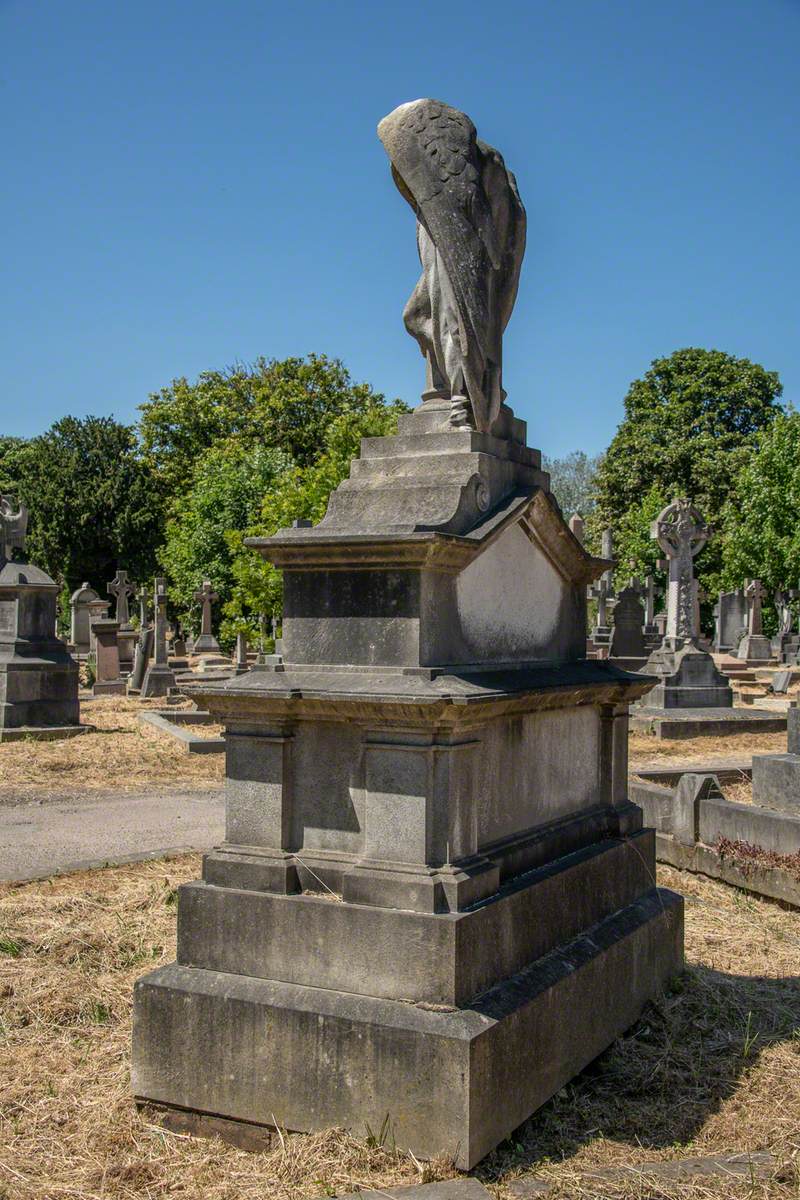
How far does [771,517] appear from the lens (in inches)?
1561

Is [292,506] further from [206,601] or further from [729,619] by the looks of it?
[729,619]

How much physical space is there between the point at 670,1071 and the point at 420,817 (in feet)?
5.27

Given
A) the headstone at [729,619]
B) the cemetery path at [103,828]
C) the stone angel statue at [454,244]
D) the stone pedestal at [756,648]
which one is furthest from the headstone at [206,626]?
the stone angel statue at [454,244]

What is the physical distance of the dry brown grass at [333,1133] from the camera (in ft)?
11.4

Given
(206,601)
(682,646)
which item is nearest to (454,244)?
(682,646)

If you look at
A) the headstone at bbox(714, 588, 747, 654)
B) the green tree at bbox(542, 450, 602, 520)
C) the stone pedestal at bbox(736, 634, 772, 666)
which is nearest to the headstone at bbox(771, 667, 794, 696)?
the stone pedestal at bbox(736, 634, 772, 666)

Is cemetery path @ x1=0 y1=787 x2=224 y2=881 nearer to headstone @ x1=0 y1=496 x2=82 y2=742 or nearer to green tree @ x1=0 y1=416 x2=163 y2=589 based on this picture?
headstone @ x1=0 y1=496 x2=82 y2=742

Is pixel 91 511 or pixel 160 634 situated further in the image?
pixel 91 511

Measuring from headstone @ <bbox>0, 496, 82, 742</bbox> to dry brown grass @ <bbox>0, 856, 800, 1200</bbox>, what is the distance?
9.37m

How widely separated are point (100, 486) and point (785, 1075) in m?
48.2

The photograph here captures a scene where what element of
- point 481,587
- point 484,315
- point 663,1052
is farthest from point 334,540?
point 663,1052

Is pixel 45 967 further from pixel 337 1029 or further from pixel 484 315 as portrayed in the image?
pixel 484 315

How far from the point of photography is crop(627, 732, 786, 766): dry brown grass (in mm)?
14594

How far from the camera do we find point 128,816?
9.88 meters
